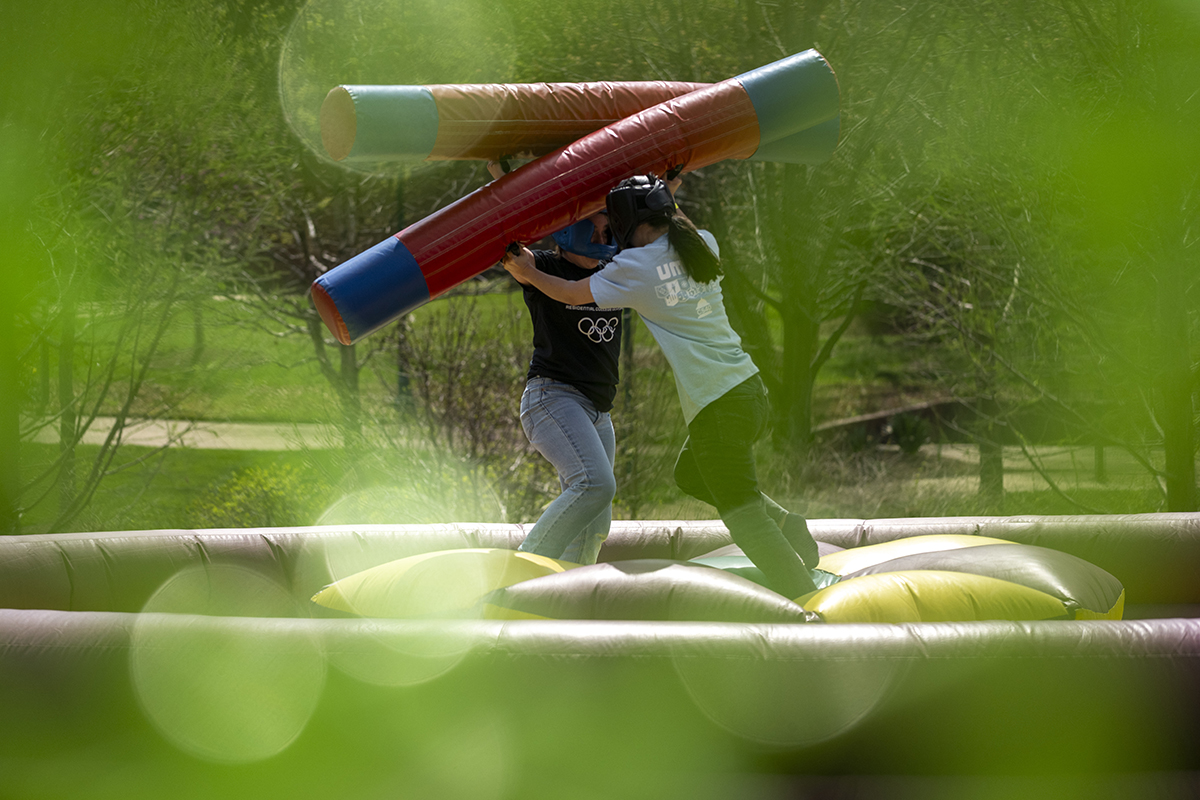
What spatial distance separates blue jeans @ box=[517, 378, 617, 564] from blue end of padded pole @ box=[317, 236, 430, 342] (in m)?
0.54

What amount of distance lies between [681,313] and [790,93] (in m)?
0.97

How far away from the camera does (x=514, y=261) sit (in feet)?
9.67

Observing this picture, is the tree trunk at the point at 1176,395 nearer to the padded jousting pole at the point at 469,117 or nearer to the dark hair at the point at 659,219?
the padded jousting pole at the point at 469,117

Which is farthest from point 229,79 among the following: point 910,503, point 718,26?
point 910,503

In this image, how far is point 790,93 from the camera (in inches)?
128

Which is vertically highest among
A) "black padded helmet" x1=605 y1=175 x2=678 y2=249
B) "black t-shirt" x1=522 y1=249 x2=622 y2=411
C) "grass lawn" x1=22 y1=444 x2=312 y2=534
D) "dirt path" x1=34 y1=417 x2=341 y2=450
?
"black padded helmet" x1=605 y1=175 x2=678 y2=249

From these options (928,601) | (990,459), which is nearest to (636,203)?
(928,601)

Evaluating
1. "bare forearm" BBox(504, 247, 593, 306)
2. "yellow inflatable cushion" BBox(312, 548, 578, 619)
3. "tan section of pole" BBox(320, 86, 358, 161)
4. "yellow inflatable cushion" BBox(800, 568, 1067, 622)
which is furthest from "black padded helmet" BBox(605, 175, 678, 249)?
"yellow inflatable cushion" BBox(800, 568, 1067, 622)

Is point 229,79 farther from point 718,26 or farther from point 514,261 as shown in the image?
point 514,261

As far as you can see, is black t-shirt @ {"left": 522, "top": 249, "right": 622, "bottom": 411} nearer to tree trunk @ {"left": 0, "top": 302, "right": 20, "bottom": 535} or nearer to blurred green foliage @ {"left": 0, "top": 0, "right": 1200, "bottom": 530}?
blurred green foliage @ {"left": 0, "top": 0, "right": 1200, "bottom": 530}

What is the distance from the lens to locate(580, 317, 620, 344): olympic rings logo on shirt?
3211mm

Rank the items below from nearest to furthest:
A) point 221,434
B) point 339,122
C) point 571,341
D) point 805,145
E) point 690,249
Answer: point 690,249 < point 339,122 < point 571,341 < point 805,145 < point 221,434

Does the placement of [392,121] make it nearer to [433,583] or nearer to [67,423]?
[433,583]

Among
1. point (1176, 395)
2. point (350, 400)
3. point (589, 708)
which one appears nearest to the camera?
point (589, 708)
